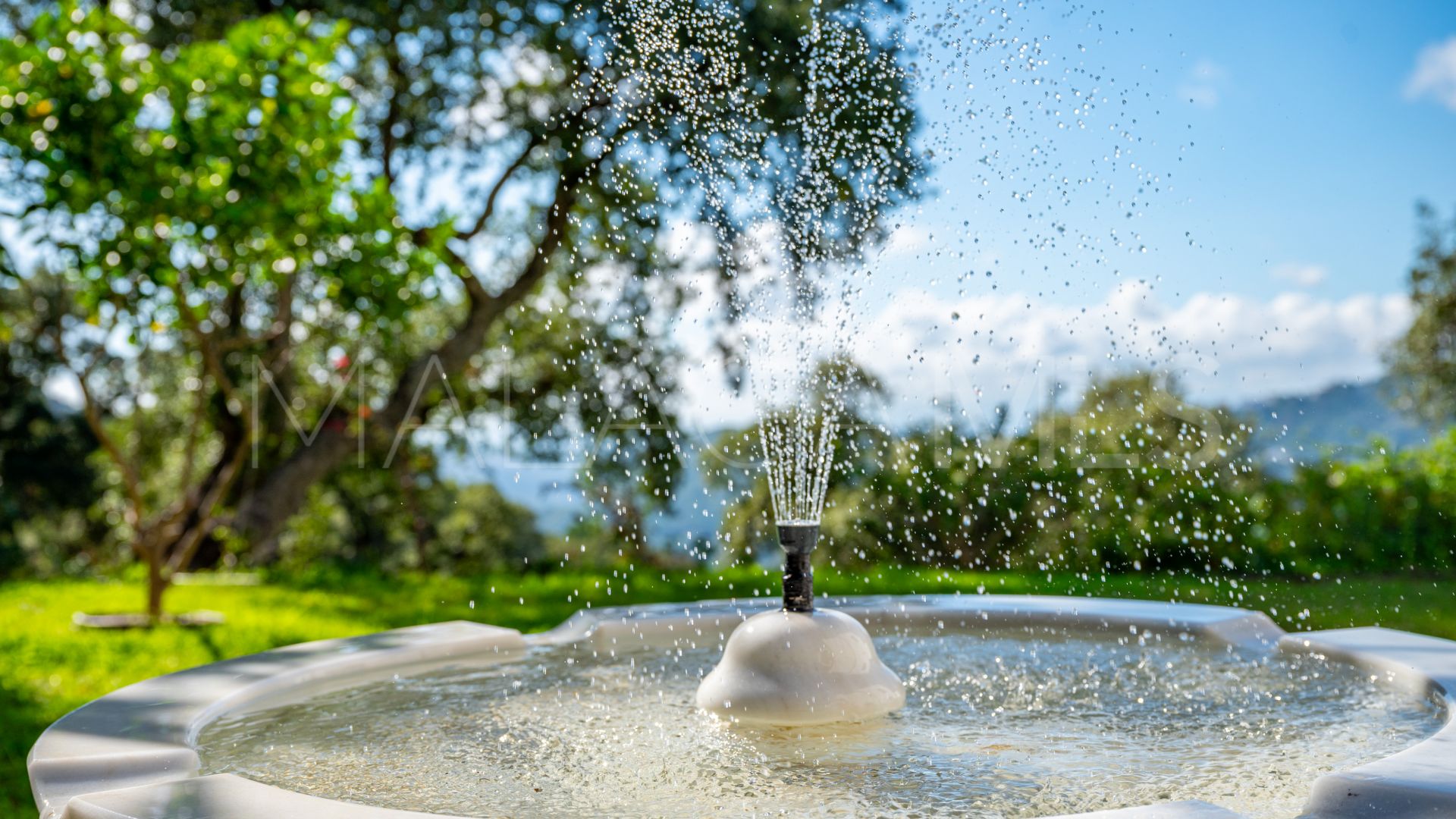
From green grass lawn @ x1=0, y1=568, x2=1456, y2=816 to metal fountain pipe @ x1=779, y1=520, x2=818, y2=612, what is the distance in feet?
10.2

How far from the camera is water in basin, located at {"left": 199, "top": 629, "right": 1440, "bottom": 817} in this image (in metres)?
2.02

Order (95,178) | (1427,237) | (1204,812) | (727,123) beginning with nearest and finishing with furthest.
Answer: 1. (1204,812)
2. (95,178)
3. (727,123)
4. (1427,237)

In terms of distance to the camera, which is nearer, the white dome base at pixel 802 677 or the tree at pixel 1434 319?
the white dome base at pixel 802 677

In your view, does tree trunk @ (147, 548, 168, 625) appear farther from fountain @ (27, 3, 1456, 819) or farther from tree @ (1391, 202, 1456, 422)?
tree @ (1391, 202, 1456, 422)

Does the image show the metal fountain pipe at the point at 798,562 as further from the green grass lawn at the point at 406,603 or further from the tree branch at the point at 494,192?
the tree branch at the point at 494,192

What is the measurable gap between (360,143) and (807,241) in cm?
492

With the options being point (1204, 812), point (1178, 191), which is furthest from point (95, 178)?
point (1204, 812)

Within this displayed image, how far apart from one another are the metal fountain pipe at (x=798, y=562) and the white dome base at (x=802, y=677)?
67 millimetres

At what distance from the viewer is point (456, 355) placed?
977 cm

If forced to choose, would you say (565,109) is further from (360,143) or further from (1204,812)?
(1204,812)

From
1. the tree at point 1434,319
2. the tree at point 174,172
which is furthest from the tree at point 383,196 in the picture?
the tree at point 1434,319

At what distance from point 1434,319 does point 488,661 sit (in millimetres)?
15718

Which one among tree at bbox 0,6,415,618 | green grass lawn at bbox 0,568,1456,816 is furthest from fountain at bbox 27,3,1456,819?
tree at bbox 0,6,415,618

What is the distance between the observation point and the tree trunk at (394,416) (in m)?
9.33
